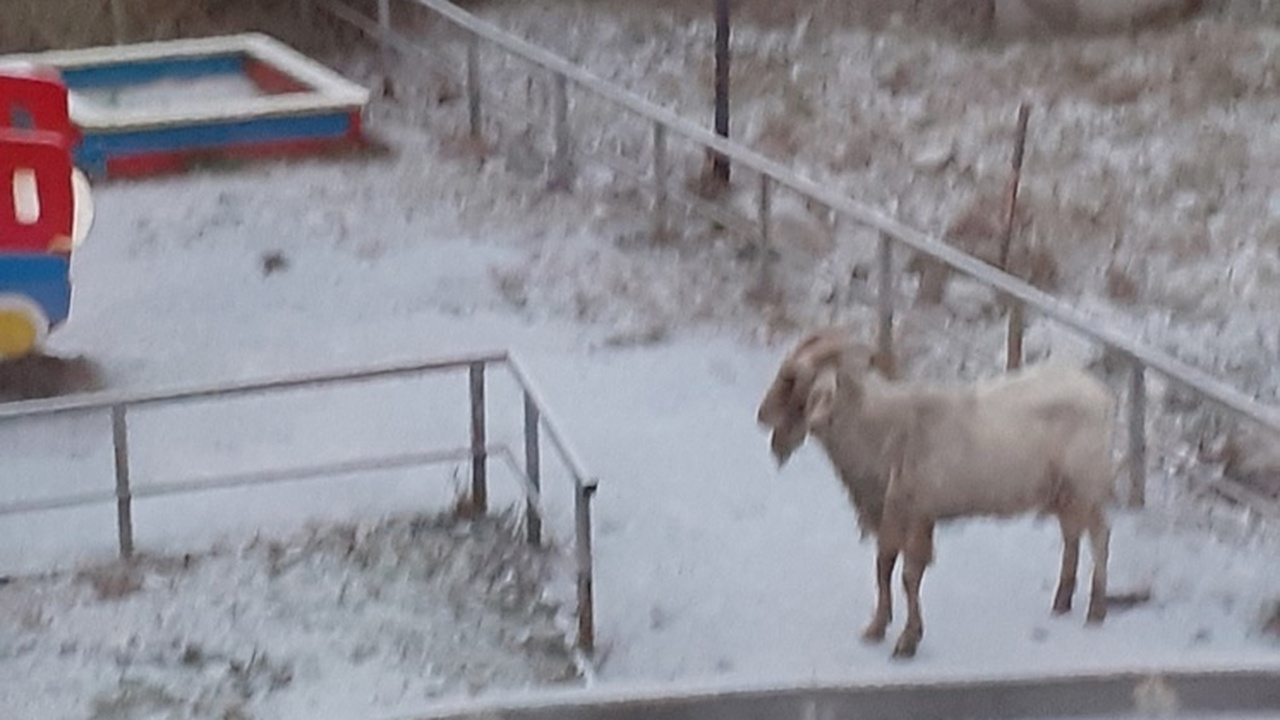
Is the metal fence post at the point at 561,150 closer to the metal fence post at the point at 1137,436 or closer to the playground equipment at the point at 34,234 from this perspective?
the playground equipment at the point at 34,234

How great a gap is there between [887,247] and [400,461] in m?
1.67

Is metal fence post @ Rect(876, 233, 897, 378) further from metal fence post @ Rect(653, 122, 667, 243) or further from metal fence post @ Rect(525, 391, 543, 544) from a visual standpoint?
metal fence post @ Rect(653, 122, 667, 243)

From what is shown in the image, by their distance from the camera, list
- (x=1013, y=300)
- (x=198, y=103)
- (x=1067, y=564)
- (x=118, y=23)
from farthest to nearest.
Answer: (x=118, y=23) < (x=198, y=103) < (x=1013, y=300) < (x=1067, y=564)

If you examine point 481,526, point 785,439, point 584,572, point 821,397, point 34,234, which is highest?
point 821,397

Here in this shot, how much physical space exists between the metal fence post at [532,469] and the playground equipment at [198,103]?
393 cm

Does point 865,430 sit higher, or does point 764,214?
point 865,430

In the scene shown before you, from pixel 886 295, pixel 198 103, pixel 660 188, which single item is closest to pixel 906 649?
pixel 886 295

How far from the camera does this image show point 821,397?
4.27 m

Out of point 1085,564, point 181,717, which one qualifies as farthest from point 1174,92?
point 181,717

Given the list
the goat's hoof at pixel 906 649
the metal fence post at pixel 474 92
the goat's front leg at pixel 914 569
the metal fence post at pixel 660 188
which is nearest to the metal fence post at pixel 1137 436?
the goat's front leg at pixel 914 569

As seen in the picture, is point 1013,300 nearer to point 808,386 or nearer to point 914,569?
point 914,569

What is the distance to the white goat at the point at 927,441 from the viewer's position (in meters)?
4.33

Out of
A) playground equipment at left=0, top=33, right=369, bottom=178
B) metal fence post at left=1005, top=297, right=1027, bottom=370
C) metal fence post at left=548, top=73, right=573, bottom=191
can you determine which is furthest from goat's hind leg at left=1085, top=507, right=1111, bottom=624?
playground equipment at left=0, top=33, right=369, bottom=178

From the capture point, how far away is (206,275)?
7.27m
